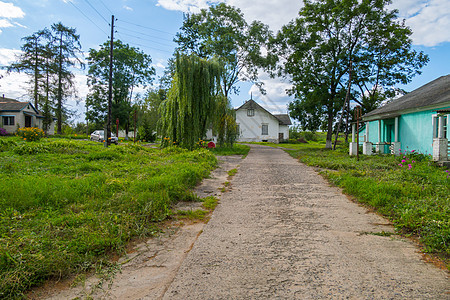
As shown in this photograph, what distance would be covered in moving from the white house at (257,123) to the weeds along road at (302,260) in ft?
124

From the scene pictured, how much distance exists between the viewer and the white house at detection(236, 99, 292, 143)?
42.2 metres

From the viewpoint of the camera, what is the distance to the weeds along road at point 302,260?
239cm

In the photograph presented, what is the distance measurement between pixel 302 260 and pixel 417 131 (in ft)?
50.0

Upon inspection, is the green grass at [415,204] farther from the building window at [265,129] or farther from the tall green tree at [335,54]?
the building window at [265,129]

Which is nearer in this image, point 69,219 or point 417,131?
point 69,219

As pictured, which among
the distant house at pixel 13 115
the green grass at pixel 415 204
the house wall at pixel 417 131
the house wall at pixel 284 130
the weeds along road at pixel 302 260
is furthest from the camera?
the house wall at pixel 284 130

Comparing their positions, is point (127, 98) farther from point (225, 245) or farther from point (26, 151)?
point (225, 245)

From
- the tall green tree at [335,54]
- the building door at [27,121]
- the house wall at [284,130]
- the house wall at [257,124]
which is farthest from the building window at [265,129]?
the building door at [27,121]

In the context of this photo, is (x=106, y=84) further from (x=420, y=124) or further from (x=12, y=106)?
(x=420, y=124)

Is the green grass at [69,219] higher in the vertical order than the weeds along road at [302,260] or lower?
higher

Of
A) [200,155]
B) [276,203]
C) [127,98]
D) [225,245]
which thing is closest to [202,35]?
[127,98]

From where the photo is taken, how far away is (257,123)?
42.6 m

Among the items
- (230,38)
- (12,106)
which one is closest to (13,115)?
(12,106)

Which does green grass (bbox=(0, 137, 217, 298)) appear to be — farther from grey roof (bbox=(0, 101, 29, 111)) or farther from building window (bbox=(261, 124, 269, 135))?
building window (bbox=(261, 124, 269, 135))
